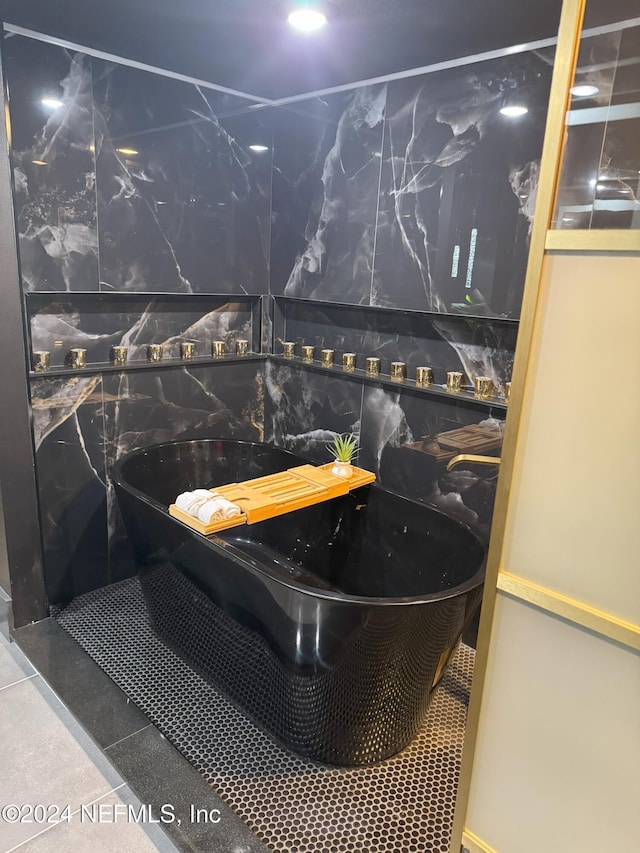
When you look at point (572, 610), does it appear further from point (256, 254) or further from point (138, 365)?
point (256, 254)

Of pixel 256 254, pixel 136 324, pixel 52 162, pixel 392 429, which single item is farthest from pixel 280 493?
pixel 52 162

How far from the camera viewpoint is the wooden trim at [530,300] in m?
0.95

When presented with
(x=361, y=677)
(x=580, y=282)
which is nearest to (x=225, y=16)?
(x=580, y=282)

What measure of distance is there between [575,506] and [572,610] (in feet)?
0.60

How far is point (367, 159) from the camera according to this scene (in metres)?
2.81

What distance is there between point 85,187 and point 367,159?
4.18 feet

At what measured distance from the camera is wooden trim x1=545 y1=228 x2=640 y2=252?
91cm

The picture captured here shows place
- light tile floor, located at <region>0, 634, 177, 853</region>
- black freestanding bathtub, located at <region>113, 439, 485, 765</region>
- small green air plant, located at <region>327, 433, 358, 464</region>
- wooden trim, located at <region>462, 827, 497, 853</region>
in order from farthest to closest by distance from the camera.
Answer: small green air plant, located at <region>327, 433, 358, 464</region>, black freestanding bathtub, located at <region>113, 439, 485, 765</region>, light tile floor, located at <region>0, 634, 177, 853</region>, wooden trim, located at <region>462, 827, 497, 853</region>

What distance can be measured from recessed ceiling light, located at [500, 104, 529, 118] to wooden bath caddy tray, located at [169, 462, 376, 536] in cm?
158

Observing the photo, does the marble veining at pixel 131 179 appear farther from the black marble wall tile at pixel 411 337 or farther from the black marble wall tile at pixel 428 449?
the black marble wall tile at pixel 428 449

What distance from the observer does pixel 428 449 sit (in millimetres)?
2834

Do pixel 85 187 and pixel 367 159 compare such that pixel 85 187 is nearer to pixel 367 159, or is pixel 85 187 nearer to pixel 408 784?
pixel 367 159

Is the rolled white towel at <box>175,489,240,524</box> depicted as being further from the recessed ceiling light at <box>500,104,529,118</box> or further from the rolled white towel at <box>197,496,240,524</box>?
the recessed ceiling light at <box>500,104,529,118</box>

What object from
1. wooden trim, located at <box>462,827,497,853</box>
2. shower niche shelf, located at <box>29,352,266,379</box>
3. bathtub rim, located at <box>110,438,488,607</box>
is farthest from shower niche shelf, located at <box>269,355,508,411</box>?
wooden trim, located at <box>462,827,497,853</box>
